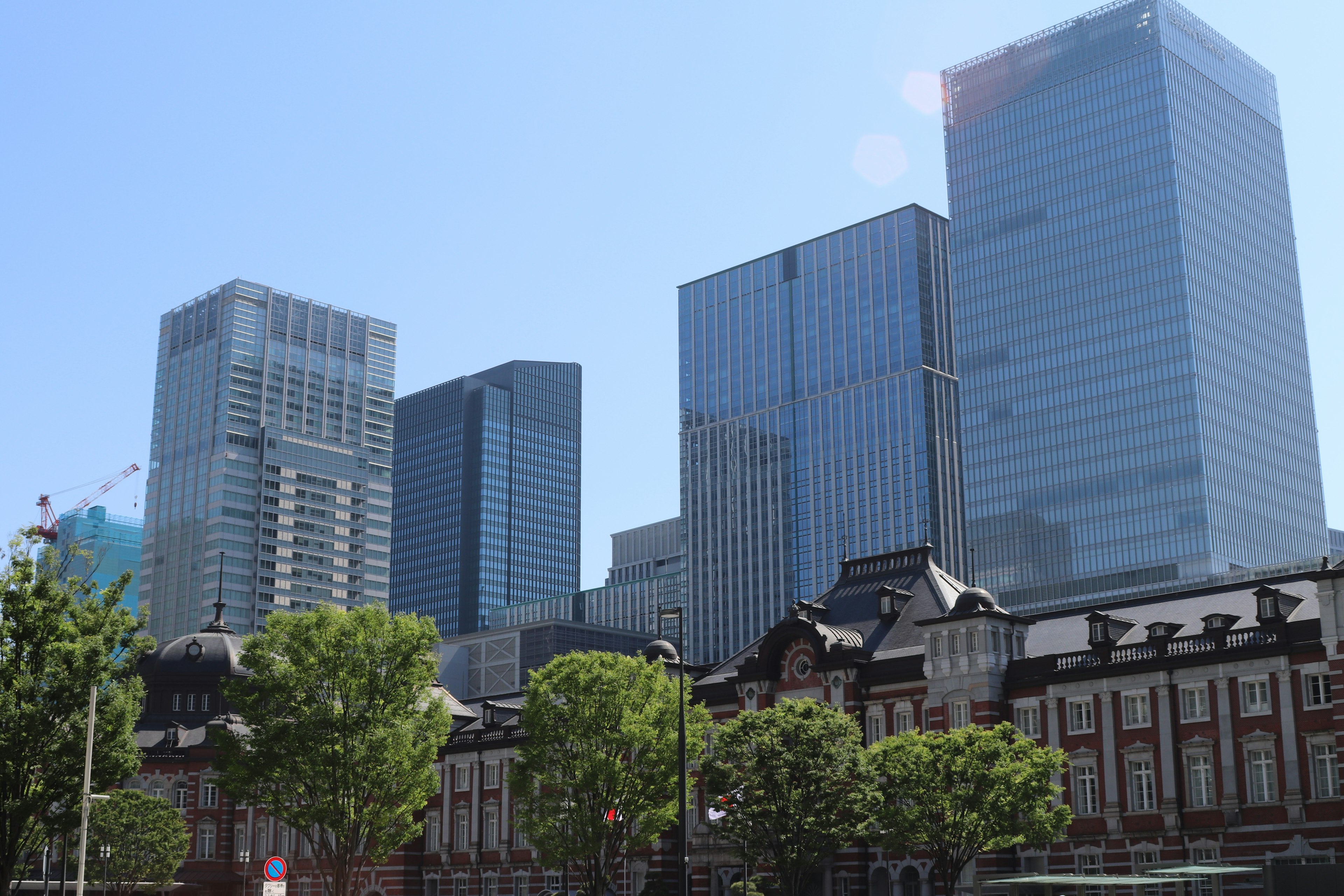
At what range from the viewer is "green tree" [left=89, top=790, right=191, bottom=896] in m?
87.1

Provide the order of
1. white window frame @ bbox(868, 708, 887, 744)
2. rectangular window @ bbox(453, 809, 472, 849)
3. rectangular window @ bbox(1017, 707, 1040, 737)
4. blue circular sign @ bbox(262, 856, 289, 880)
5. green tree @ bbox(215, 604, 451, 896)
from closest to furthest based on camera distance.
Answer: blue circular sign @ bbox(262, 856, 289, 880) < green tree @ bbox(215, 604, 451, 896) < rectangular window @ bbox(1017, 707, 1040, 737) < white window frame @ bbox(868, 708, 887, 744) < rectangular window @ bbox(453, 809, 472, 849)

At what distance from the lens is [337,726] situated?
6341cm

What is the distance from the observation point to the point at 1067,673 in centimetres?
6912

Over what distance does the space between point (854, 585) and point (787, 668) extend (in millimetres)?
8677

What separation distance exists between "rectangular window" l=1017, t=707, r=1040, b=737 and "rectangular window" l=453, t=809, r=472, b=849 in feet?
132

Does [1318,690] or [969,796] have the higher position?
[1318,690]

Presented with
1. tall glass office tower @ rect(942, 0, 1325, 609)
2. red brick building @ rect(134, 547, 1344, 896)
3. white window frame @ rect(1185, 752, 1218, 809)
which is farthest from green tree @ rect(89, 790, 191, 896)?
tall glass office tower @ rect(942, 0, 1325, 609)

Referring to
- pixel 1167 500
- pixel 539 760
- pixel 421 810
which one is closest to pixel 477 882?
pixel 421 810

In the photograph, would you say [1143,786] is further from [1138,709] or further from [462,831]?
[462,831]

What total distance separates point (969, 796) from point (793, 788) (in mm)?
8396

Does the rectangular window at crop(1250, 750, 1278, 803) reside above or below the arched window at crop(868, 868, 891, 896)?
above

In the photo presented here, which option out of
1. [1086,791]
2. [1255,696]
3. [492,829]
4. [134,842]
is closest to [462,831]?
[492,829]

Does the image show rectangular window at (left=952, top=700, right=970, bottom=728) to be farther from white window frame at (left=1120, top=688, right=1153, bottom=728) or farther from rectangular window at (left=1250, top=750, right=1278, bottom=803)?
rectangular window at (left=1250, top=750, right=1278, bottom=803)

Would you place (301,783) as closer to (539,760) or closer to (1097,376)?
(539,760)
